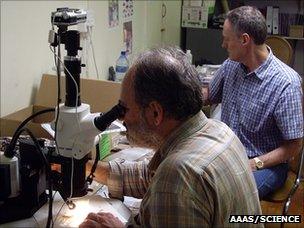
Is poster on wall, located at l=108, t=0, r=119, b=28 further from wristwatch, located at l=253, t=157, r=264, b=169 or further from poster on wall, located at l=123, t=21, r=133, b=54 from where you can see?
wristwatch, located at l=253, t=157, r=264, b=169

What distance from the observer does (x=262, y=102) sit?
2.10 m

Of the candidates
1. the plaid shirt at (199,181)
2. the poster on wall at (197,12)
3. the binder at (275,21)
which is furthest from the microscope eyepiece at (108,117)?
the binder at (275,21)

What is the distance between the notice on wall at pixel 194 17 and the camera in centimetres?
467

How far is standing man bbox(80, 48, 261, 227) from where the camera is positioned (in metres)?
0.95

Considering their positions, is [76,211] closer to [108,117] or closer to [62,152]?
[62,152]

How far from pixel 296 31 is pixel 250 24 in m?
2.75

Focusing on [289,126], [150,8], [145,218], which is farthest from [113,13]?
[145,218]

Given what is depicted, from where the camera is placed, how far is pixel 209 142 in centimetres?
105

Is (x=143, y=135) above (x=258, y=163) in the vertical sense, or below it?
above

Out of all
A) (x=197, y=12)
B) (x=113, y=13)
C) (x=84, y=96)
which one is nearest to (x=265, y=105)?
(x=84, y=96)

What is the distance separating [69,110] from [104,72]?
198cm

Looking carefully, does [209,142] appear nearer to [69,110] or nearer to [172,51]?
[172,51]

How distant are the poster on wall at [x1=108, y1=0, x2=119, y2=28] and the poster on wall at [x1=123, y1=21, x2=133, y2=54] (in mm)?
198

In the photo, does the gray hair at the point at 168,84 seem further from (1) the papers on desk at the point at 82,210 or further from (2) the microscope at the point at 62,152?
(1) the papers on desk at the point at 82,210
